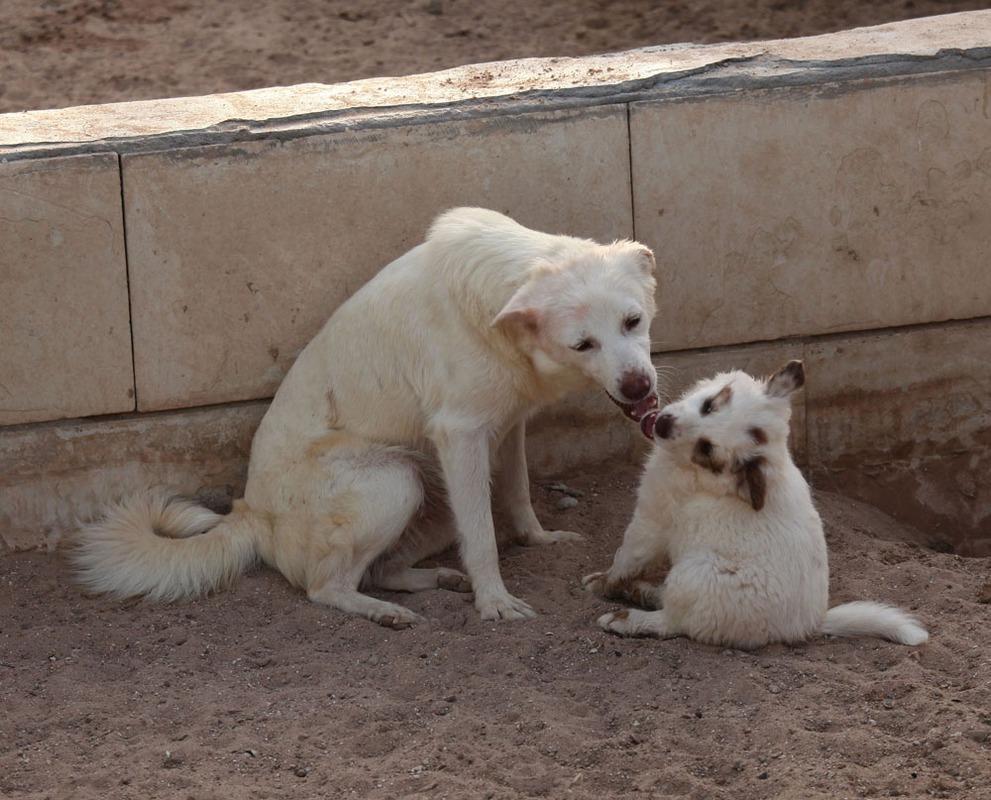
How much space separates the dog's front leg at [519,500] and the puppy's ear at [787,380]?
1331 mm

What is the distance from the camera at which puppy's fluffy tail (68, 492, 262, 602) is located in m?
5.30

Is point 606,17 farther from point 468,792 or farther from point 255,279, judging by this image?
point 468,792

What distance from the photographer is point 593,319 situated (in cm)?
471

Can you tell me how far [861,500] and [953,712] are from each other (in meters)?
2.11

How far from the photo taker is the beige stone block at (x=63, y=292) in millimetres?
5312

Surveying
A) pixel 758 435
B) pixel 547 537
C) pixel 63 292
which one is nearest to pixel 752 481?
pixel 758 435

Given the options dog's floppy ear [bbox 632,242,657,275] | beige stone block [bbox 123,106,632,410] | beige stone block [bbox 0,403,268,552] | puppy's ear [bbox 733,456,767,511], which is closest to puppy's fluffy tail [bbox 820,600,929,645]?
puppy's ear [bbox 733,456,767,511]

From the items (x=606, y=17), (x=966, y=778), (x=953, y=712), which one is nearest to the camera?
(x=966, y=778)

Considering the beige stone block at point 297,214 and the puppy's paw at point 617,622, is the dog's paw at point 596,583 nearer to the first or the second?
the puppy's paw at point 617,622

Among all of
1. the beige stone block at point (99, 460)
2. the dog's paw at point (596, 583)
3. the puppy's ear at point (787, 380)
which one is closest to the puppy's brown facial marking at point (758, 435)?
the puppy's ear at point (787, 380)

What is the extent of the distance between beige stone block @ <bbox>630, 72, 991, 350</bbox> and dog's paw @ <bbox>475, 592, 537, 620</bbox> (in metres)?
1.45

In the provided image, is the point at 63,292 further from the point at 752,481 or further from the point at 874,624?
the point at 874,624

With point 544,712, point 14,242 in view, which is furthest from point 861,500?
point 14,242

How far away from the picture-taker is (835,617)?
15.7 ft
